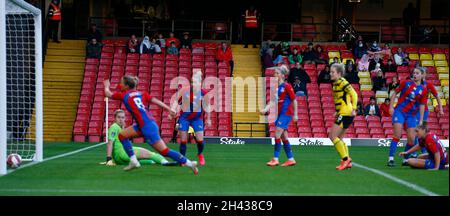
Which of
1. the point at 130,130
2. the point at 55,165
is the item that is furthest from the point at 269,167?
the point at 55,165

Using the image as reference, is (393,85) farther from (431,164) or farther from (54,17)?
(54,17)

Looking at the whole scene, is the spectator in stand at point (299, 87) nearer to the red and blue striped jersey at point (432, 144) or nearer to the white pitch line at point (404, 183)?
the white pitch line at point (404, 183)

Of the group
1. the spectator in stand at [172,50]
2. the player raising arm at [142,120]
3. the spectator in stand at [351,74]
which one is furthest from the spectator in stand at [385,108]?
the player raising arm at [142,120]

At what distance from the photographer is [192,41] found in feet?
109

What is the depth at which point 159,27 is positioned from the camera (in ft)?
114

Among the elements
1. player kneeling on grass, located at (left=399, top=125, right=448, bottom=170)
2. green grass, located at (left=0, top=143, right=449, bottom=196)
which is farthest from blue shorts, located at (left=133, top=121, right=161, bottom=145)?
player kneeling on grass, located at (left=399, top=125, right=448, bottom=170)

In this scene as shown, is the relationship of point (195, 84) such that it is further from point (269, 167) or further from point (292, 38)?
point (292, 38)

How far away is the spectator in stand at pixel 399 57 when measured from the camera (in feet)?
100

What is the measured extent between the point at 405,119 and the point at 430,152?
4.17ft

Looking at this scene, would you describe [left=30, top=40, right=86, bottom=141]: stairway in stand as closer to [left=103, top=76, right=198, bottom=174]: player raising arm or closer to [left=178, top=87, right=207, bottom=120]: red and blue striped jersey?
[left=178, top=87, right=207, bottom=120]: red and blue striped jersey

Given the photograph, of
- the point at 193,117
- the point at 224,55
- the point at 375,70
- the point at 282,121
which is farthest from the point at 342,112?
the point at 224,55

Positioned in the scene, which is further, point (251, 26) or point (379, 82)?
point (251, 26)

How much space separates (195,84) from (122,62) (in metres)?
16.0

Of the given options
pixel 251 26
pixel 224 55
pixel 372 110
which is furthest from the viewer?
pixel 251 26
